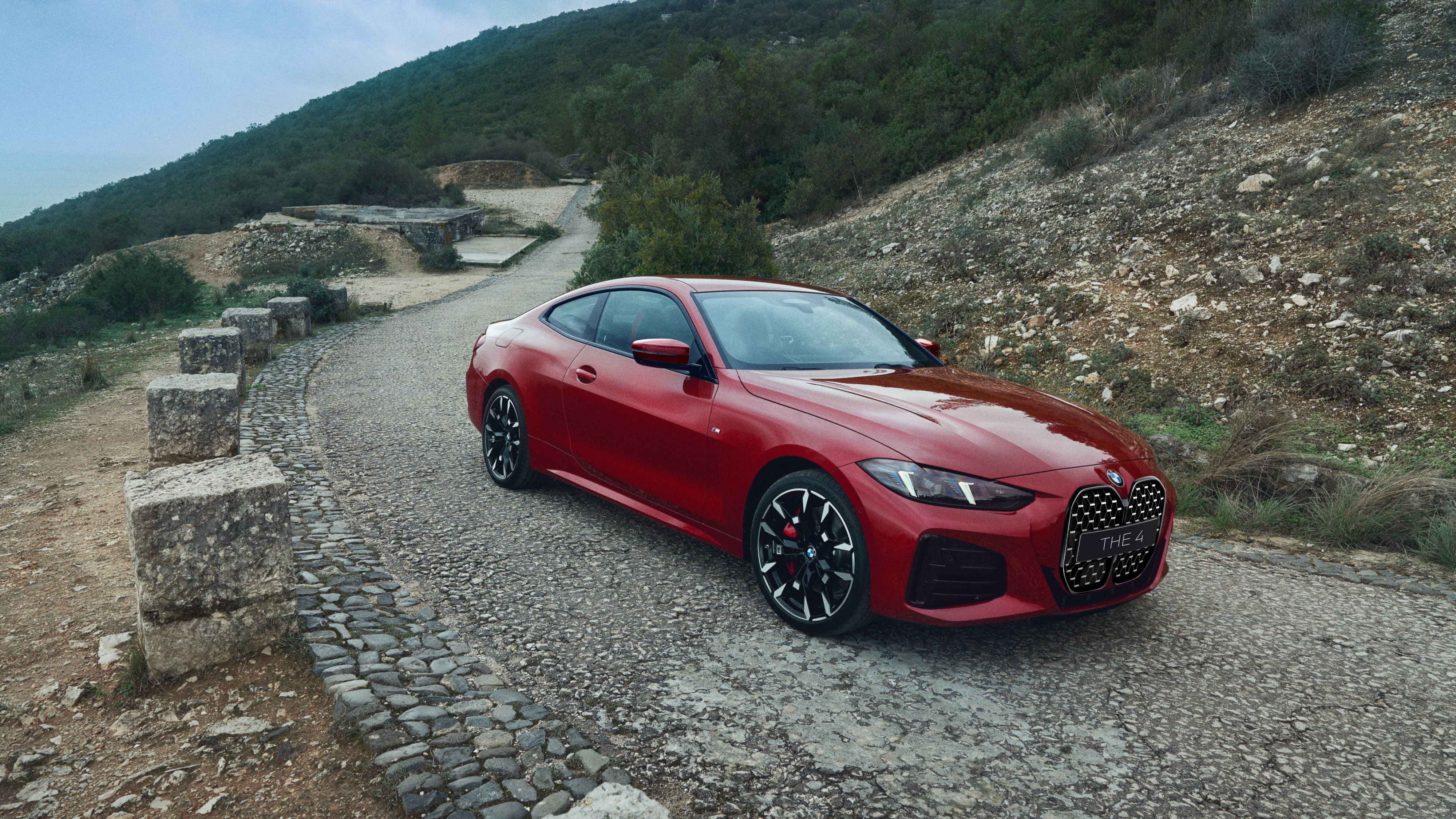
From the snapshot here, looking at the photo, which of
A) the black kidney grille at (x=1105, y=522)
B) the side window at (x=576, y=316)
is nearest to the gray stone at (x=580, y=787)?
the black kidney grille at (x=1105, y=522)

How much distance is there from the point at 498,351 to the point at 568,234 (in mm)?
27366

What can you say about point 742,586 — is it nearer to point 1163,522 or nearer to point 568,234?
point 1163,522

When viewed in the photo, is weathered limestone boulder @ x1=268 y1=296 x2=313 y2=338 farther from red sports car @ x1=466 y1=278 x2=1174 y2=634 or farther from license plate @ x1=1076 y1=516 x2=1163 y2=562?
license plate @ x1=1076 y1=516 x2=1163 y2=562

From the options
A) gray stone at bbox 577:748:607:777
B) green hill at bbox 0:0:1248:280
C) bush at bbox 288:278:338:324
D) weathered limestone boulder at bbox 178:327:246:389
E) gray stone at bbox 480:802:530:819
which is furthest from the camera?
green hill at bbox 0:0:1248:280

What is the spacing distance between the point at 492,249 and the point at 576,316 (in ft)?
75.8

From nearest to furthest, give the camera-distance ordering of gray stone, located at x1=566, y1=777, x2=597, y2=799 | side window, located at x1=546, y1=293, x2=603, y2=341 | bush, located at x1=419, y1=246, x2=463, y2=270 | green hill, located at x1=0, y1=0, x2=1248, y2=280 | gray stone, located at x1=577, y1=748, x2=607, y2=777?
gray stone, located at x1=566, y1=777, x2=597, y2=799, gray stone, located at x1=577, y1=748, x2=607, y2=777, side window, located at x1=546, y1=293, x2=603, y2=341, green hill, located at x1=0, y1=0, x2=1248, y2=280, bush, located at x1=419, y1=246, x2=463, y2=270

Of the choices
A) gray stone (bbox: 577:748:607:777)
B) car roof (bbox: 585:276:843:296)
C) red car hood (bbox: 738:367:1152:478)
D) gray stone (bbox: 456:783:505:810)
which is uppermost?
car roof (bbox: 585:276:843:296)

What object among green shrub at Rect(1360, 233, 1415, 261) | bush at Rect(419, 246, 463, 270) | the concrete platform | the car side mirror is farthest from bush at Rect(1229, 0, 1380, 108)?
bush at Rect(419, 246, 463, 270)

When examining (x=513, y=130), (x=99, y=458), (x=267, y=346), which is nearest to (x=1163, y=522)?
(x=99, y=458)

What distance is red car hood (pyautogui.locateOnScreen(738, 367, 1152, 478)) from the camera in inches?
135

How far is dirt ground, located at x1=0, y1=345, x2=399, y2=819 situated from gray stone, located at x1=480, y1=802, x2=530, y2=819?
289mm

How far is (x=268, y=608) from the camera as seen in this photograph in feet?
11.7

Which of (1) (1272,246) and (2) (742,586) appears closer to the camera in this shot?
(2) (742,586)

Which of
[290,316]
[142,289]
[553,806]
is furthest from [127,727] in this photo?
[142,289]
